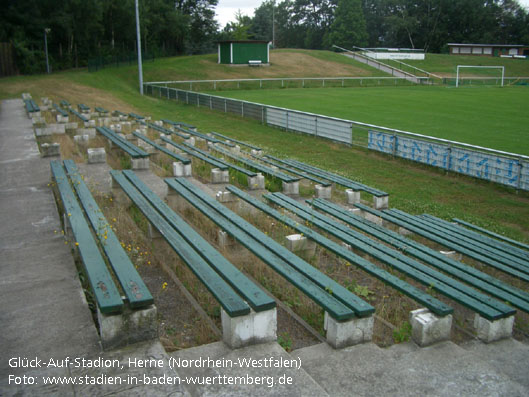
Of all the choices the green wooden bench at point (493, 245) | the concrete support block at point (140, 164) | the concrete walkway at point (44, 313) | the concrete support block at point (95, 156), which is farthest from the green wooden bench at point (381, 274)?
the concrete support block at point (95, 156)

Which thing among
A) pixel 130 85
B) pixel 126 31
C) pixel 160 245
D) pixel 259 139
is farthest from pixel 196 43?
pixel 160 245

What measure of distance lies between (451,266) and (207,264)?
123 inches

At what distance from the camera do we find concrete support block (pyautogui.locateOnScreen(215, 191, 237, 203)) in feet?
29.5

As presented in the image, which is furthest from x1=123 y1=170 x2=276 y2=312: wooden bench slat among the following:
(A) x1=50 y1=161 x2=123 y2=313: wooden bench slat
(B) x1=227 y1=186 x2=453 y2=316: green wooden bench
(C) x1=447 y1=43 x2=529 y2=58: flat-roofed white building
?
(C) x1=447 y1=43 x2=529 y2=58: flat-roofed white building

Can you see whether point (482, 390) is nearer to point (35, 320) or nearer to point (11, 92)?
point (35, 320)

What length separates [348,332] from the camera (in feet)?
13.6

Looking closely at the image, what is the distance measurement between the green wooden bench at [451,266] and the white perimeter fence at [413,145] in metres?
6.31

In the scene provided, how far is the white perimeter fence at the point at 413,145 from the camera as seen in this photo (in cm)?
1298

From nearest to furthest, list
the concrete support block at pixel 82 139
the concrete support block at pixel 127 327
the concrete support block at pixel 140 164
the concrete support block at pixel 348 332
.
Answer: the concrete support block at pixel 127 327 < the concrete support block at pixel 348 332 < the concrete support block at pixel 140 164 < the concrete support block at pixel 82 139

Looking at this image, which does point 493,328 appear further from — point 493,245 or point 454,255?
point 493,245

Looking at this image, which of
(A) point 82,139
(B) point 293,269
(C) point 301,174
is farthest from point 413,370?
(A) point 82,139

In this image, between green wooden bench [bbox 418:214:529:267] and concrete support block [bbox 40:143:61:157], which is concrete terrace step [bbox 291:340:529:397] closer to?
green wooden bench [bbox 418:214:529:267]

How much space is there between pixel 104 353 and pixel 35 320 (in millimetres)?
849

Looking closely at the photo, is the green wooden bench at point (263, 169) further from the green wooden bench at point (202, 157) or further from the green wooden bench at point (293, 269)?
the green wooden bench at point (293, 269)
